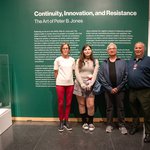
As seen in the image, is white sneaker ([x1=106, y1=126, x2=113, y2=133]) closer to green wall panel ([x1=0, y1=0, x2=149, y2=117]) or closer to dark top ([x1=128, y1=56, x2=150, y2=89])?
green wall panel ([x1=0, y1=0, x2=149, y2=117])

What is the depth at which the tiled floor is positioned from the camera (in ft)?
10.5

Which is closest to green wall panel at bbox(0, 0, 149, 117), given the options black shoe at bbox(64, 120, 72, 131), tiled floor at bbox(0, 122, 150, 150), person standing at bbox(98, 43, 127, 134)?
black shoe at bbox(64, 120, 72, 131)

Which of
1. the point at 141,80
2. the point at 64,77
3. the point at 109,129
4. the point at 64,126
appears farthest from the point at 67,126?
the point at 141,80

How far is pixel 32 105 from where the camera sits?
173 inches

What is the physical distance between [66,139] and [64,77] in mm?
996

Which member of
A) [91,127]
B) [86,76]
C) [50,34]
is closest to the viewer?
[86,76]

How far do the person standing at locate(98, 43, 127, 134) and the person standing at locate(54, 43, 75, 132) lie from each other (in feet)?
1.67

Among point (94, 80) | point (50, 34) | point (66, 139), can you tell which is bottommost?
point (66, 139)

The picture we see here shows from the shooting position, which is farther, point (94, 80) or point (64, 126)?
point (64, 126)

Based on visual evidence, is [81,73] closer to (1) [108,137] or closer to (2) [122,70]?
(2) [122,70]

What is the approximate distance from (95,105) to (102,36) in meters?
1.29

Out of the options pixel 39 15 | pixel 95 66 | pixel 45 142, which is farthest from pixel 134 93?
pixel 39 15

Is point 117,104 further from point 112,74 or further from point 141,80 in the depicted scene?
point 141,80

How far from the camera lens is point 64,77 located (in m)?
3.79
